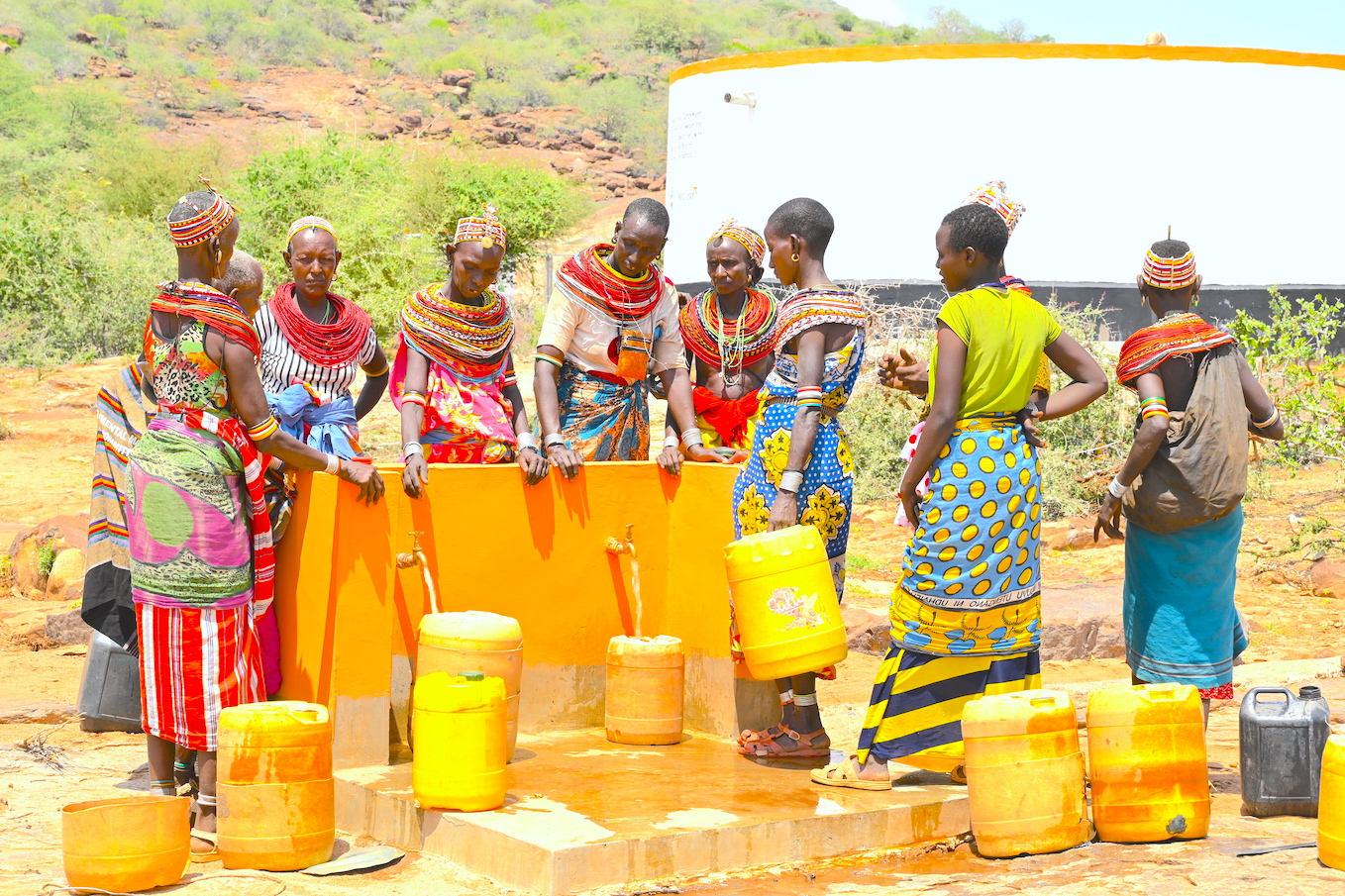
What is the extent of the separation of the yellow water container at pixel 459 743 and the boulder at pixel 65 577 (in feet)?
18.2

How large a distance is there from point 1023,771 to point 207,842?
2.51 metres

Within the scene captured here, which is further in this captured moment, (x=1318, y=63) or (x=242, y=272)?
(x=1318, y=63)

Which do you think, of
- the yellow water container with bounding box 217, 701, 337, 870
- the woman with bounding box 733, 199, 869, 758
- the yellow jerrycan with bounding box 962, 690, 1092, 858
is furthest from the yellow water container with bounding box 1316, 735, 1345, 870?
the yellow water container with bounding box 217, 701, 337, 870

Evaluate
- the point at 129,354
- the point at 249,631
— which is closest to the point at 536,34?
the point at 129,354

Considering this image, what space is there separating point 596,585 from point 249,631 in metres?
1.41

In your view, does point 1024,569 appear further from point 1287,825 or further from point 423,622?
point 423,622

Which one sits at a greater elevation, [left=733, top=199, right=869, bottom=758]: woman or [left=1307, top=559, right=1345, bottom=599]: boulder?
[left=733, top=199, right=869, bottom=758]: woman

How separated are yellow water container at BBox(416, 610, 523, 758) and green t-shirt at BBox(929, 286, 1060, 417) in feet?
5.37

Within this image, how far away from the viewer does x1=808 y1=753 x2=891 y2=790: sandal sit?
4.51 metres

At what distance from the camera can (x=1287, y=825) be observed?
441 cm

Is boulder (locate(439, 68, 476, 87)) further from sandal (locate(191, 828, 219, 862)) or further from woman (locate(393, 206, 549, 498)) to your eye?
sandal (locate(191, 828, 219, 862))

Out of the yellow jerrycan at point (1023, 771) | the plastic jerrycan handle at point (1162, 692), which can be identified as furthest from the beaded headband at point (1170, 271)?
the yellow jerrycan at point (1023, 771)

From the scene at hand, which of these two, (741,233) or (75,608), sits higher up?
(741,233)

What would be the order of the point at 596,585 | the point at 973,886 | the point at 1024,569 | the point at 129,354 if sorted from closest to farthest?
the point at 973,886 < the point at 1024,569 < the point at 596,585 < the point at 129,354
